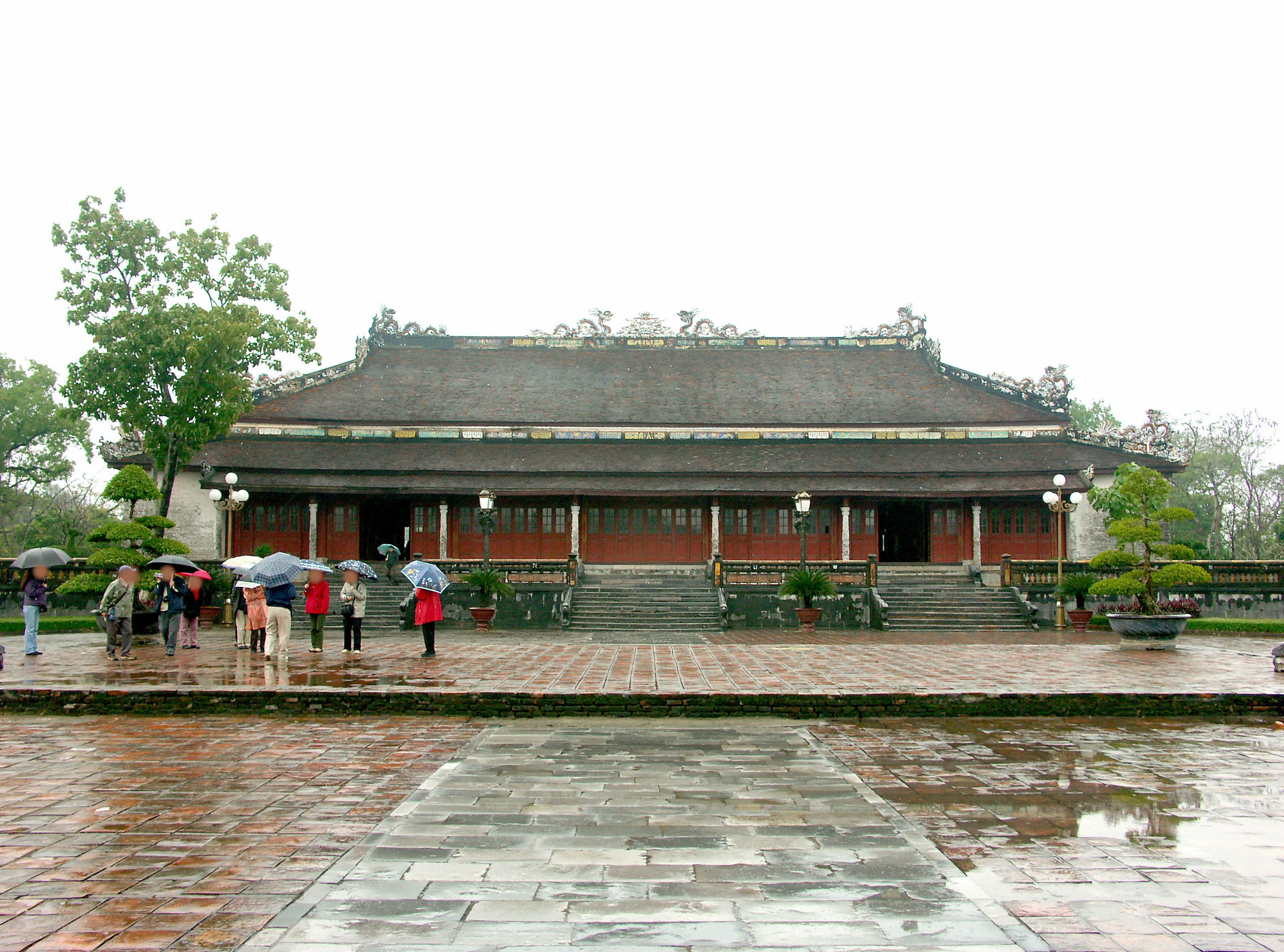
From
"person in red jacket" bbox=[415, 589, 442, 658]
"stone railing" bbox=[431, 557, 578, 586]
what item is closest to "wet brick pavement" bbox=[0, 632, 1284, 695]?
"person in red jacket" bbox=[415, 589, 442, 658]

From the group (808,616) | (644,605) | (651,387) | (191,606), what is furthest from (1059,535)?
(191,606)

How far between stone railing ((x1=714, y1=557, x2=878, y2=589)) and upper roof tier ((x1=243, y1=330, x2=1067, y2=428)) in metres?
7.99

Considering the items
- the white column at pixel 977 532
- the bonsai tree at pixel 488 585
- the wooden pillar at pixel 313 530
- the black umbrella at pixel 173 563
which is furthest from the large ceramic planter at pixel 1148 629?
the wooden pillar at pixel 313 530

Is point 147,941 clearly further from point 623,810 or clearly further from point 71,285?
point 71,285

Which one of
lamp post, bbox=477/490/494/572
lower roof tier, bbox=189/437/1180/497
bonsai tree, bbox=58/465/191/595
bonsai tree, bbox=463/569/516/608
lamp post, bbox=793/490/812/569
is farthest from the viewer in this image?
lower roof tier, bbox=189/437/1180/497

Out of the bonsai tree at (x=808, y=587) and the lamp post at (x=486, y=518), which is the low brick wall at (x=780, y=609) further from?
the lamp post at (x=486, y=518)

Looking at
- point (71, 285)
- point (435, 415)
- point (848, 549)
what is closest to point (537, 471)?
point (435, 415)

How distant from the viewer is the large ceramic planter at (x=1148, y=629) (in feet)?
55.7

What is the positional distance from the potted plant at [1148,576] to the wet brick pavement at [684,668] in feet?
1.53

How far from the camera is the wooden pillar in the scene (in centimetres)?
2866

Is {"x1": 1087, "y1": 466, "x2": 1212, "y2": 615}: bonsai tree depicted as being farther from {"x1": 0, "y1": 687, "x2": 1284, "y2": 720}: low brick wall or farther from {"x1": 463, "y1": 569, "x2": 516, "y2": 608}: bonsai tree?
{"x1": 463, "y1": 569, "x2": 516, "y2": 608}: bonsai tree

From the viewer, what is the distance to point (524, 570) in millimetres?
25172

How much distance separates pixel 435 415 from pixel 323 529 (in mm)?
5649

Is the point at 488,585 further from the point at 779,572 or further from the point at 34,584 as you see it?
the point at 34,584
